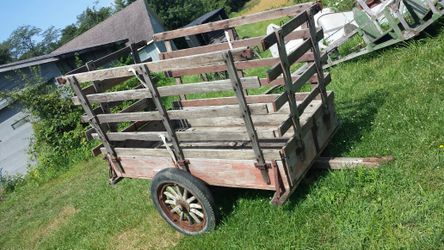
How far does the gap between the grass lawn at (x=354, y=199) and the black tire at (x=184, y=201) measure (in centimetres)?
19

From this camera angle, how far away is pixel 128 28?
37031 mm

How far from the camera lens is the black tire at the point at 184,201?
4711 millimetres

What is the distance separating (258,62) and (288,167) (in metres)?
1.96

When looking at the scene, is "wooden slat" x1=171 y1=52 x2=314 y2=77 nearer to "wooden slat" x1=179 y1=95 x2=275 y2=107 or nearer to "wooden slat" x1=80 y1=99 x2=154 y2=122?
"wooden slat" x1=179 y1=95 x2=275 y2=107

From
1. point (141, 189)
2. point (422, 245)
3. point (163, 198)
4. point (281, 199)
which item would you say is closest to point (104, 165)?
point (141, 189)

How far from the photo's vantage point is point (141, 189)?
7320 millimetres

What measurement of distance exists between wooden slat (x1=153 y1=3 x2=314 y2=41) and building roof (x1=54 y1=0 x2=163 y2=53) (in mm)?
29312

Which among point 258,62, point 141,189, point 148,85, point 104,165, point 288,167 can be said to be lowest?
point 104,165

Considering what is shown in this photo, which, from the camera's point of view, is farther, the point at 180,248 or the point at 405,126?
the point at 405,126

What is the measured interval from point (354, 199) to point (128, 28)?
3529cm

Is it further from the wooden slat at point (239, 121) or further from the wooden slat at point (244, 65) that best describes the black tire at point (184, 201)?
the wooden slat at point (244, 65)

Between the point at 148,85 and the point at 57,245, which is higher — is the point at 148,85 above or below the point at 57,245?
above

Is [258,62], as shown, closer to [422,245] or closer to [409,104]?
[409,104]

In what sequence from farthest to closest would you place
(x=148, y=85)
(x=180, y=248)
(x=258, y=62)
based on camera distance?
(x=258, y=62) < (x=180, y=248) < (x=148, y=85)
